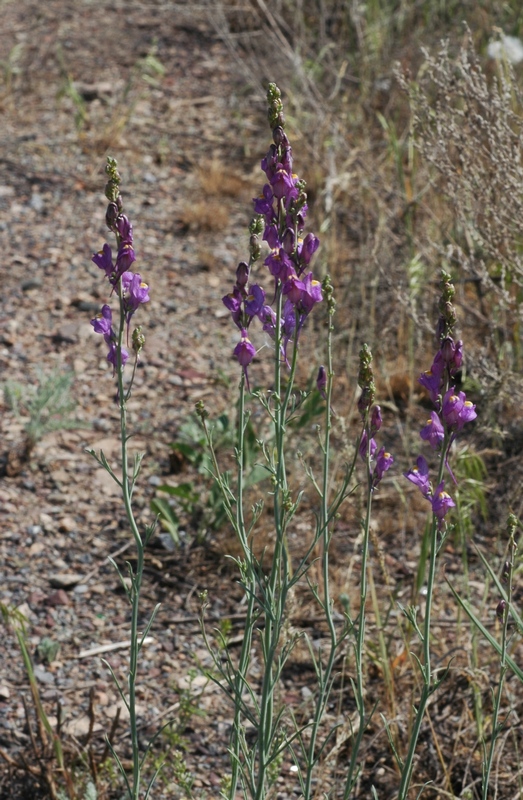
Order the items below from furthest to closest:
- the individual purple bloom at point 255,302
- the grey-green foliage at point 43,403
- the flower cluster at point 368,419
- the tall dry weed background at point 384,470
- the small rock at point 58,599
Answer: the grey-green foliage at point 43,403 < the small rock at point 58,599 < the tall dry weed background at point 384,470 < the individual purple bloom at point 255,302 < the flower cluster at point 368,419

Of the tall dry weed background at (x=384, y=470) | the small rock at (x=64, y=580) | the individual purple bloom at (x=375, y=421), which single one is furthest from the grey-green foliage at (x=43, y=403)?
the individual purple bloom at (x=375, y=421)

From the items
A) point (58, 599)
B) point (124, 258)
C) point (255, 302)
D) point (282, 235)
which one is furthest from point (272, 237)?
point (58, 599)

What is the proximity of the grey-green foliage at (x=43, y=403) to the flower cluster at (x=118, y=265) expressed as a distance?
67.9 inches

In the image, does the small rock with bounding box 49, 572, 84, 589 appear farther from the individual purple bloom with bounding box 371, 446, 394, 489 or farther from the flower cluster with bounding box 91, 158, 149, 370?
the individual purple bloom with bounding box 371, 446, 394, 489

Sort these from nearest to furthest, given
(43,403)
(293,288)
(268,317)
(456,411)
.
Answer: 1. (456,411)
2. (293,288)
3. (268,317)
4. (43,403)

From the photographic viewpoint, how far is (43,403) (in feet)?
11.0

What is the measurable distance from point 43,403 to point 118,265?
5.92 ft

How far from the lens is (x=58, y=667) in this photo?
2699mm

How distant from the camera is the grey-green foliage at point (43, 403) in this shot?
3359mm

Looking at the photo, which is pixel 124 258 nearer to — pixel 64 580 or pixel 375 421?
pixel 375 421

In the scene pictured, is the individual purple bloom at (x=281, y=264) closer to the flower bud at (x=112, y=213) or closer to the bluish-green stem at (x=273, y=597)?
the bluish-green stem at (x=273, y=597)

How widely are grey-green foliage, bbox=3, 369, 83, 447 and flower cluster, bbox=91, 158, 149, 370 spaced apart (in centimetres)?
172

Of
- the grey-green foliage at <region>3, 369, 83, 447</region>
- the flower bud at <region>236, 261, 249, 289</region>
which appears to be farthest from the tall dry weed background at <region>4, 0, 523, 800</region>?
the grey-green foliage at <region>3, 369, 83, 447</region>

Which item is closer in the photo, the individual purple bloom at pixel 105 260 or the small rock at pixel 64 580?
the individual purple bloom at pixel 105 260
